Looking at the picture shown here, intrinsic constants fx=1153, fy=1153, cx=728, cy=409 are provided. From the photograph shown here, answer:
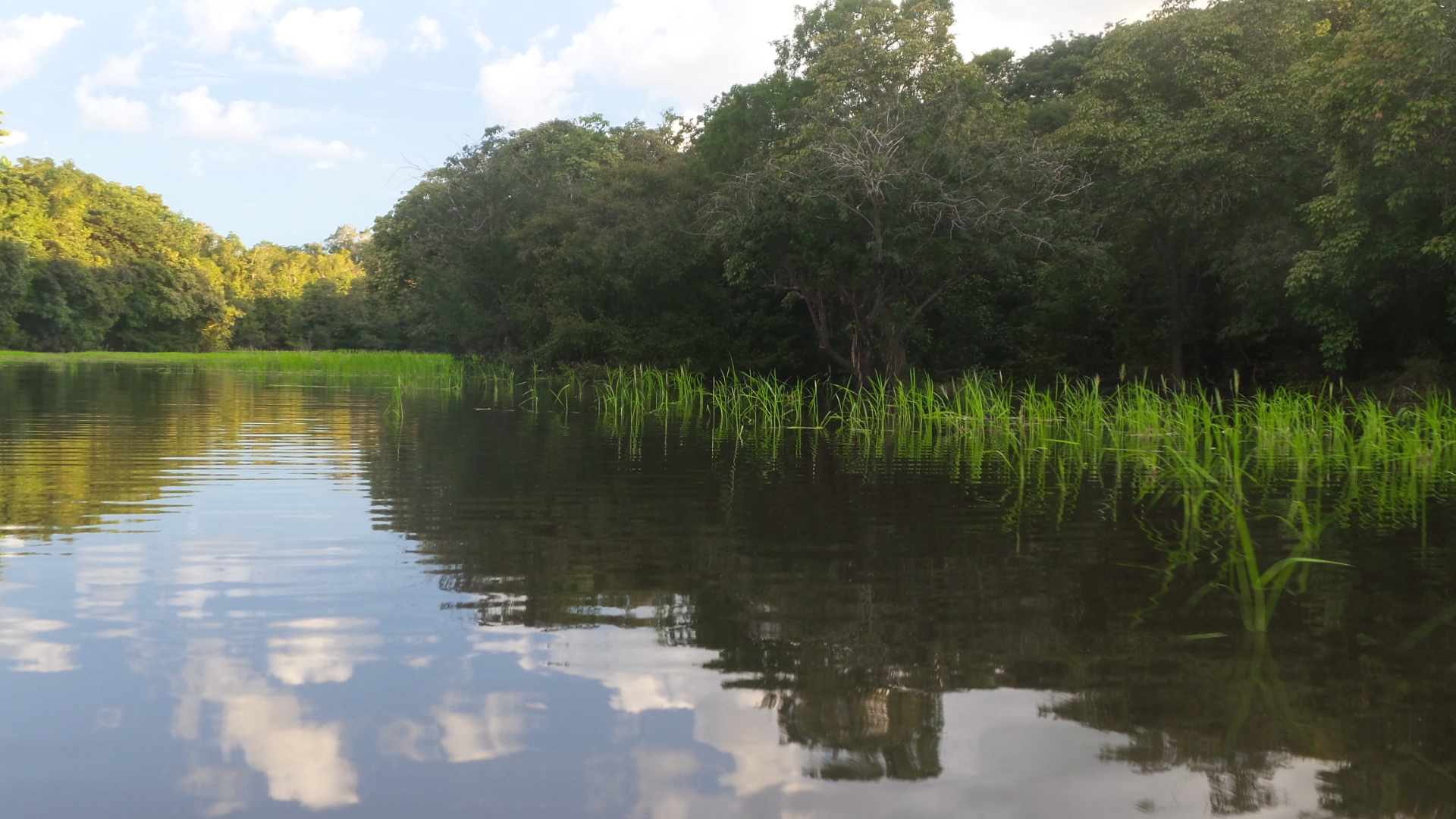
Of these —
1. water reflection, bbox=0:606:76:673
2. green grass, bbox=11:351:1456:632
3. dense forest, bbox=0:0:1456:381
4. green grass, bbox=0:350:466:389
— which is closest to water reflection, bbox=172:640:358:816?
water reflection, bbox=0:606:76:673

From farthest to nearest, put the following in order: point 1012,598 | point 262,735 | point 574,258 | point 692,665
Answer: point 574,258, point 1012,598, point 692,665, point 262,735

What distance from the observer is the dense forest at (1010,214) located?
21766 millimetres

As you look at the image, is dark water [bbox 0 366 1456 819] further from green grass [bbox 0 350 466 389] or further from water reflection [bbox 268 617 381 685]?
green grass [bbox 0 350 466 389]

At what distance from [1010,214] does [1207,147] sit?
6032mm

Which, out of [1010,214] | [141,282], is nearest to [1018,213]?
[1010,214]

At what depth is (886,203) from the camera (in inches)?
961

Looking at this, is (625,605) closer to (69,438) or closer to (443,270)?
(69,438)

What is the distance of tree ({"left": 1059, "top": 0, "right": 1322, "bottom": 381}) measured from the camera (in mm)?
26531

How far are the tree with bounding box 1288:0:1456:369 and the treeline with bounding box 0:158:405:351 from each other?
57.8m

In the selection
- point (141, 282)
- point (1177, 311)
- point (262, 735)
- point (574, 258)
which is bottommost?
point (262, 735)

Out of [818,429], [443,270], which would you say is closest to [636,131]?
[443,270]

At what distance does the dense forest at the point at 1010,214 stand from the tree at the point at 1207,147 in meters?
0.08

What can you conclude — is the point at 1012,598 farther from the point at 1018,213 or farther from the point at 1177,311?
the point at 1177,311

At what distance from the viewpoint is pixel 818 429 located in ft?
52.9
